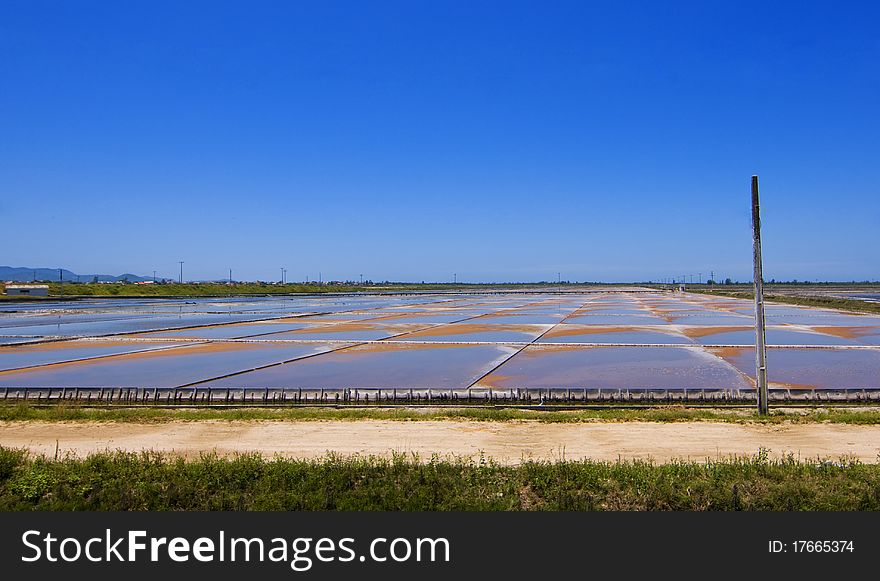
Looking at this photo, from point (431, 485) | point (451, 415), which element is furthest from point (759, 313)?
point (431, 485)

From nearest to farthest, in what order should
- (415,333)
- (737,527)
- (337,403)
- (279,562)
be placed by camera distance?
(279,562)
(737,527)
(337,403)
(415,333)

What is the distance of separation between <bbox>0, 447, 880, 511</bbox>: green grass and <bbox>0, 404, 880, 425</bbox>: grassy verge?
11.8 ft

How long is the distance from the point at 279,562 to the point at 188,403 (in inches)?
371

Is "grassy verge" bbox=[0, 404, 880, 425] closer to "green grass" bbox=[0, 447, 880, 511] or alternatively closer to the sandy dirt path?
the sandy dirt path

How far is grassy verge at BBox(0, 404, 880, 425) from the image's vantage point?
465 inches

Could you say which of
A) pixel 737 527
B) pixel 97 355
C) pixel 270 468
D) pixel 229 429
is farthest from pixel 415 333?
pixel 737 527

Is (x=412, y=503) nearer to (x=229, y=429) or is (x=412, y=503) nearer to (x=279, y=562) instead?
(x=279, y=562)

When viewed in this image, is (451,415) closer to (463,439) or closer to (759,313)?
(463,439)

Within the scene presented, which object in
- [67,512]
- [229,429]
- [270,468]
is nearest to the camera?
[67,512]

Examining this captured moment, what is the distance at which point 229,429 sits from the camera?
11188mm

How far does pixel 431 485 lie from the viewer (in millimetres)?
7469

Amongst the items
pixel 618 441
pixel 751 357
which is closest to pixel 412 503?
pixel 618 441

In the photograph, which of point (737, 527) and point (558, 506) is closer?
point (737, 527)

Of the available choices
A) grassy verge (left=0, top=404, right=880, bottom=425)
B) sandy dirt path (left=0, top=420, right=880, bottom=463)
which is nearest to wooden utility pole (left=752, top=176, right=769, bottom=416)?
grassy verge (left=0, top=404, right=880, bottom=425)
